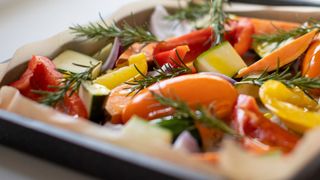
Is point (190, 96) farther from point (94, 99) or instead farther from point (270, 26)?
point (270, 26)

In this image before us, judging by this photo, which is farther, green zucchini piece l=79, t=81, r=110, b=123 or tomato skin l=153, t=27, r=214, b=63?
tomato skin l=153, t=27, r=214, b=63

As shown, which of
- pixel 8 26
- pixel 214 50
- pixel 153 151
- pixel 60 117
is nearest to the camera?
pixel 153 151

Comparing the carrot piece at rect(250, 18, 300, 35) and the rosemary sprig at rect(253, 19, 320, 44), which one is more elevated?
the rosemary sprig at rect(253, 19, 320, 44)

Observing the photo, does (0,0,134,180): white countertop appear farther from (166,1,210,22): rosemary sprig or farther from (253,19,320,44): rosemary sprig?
(253,19,320,44): rosemary sprig

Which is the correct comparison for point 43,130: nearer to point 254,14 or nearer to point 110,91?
point 110,91

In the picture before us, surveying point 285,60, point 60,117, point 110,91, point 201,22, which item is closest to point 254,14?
point 201,22

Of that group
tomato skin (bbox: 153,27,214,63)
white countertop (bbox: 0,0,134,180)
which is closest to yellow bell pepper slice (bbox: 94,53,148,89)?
tomato skin (bbox: 153,27,214,63)
